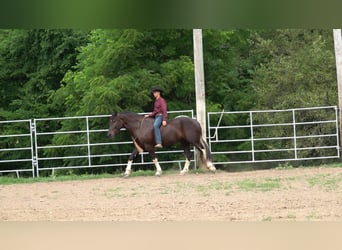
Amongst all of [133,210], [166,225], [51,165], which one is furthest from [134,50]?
[166,225]

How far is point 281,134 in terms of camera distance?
15672 millimetres

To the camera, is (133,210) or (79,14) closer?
(79,14)

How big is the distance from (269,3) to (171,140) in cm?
1114

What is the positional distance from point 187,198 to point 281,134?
8.07m

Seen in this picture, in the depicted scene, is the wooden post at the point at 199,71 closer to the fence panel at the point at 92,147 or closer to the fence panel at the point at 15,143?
the fence panel at the point at 92,147

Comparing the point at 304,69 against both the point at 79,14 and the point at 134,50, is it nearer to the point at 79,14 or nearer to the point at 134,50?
the point at 134,50

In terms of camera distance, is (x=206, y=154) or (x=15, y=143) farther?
(x=15, y=143)

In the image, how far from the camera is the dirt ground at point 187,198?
6422 mm

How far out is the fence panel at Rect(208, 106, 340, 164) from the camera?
46.9 feet

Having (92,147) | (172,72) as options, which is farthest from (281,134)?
(92,147)

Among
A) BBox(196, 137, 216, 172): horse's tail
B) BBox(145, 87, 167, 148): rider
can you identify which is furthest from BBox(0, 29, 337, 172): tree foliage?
BBox(196, 137, 216, 172): horse's tail

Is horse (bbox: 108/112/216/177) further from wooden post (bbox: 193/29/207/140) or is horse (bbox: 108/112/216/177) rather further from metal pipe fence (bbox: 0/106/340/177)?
metal pipe fence (bbox: 0/106/340/177)

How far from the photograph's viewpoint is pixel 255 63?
19562 millimetres

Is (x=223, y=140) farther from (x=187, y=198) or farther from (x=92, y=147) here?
(x=187, y=198)
